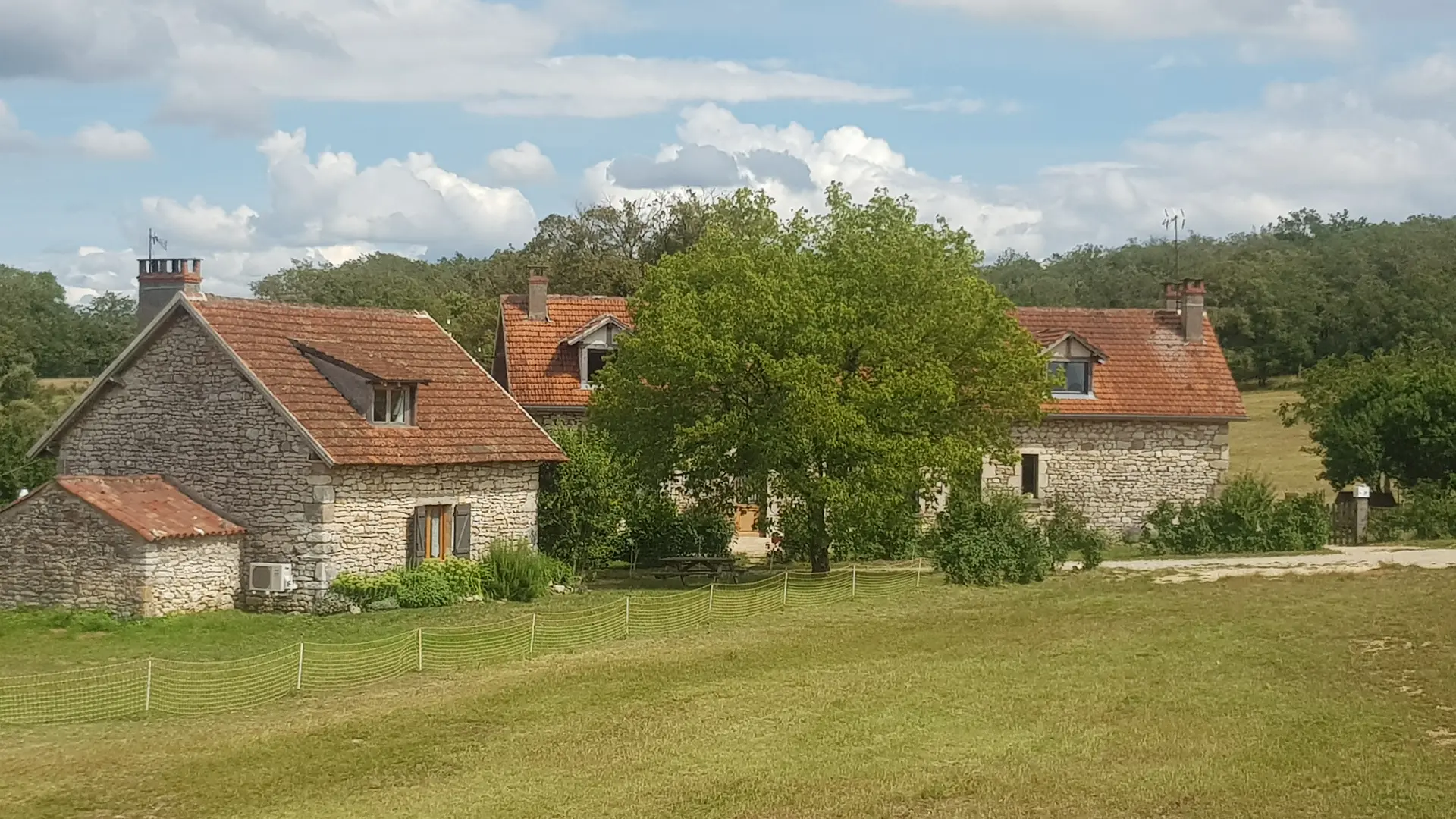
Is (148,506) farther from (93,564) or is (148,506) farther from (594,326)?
(594,326)

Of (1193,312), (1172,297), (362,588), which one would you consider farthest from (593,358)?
(1172,297)

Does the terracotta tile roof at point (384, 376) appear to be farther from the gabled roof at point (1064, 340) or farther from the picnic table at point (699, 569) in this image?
the gabled roof at point (1064, 340)

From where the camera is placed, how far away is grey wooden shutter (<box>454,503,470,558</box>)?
31641 millimetres

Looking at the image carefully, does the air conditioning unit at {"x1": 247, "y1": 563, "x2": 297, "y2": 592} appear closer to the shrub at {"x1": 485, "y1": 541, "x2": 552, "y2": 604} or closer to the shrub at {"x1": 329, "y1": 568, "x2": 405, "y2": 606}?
the shrub at {"x1": 329, "y1": 568, "x2": 405, "y2": 606}

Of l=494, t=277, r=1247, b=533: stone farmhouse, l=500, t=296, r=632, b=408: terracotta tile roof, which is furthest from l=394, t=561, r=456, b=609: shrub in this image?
l=494, t=277, r=1247, b=533: stone farmhouse

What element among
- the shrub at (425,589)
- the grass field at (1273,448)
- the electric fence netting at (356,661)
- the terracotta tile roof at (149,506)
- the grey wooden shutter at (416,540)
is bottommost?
the electric fence netting at (356,661)

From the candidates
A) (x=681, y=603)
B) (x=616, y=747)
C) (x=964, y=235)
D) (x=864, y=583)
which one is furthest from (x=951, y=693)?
(x=964, y=235)

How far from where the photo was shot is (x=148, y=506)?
2916 cm

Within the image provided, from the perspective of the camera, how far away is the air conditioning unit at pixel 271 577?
2958 centimetres

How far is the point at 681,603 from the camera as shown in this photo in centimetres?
2856

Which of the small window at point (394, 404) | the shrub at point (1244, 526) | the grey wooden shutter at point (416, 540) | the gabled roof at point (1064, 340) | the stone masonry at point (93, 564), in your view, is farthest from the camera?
the gabled roof at point (1064, 340)

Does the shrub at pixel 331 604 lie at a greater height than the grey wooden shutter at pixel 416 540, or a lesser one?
lesser

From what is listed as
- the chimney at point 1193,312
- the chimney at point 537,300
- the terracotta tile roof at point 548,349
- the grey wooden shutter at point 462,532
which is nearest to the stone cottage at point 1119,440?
the chimney at point 1193,312

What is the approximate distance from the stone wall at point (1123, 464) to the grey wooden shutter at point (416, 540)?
17.6 meters
